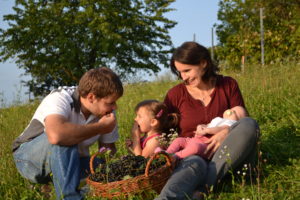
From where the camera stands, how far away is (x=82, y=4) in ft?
81.3

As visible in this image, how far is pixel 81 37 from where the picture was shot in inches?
983

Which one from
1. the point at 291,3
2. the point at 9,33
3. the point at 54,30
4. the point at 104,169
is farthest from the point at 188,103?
the point at 9,33

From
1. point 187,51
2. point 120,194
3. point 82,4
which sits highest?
point 82,4

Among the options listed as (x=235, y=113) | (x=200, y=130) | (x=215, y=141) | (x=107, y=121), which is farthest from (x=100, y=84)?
(x=235, y=113)

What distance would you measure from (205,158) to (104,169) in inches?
39.2

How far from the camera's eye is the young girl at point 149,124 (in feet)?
13.2

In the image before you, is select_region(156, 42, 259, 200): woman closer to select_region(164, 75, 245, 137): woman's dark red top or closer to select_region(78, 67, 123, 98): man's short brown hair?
select_region(164, 75, 245, 137): woman's dark red top

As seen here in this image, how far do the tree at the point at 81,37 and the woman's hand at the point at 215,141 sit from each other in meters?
20.5

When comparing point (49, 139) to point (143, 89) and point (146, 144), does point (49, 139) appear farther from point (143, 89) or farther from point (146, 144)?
point (143, 89)

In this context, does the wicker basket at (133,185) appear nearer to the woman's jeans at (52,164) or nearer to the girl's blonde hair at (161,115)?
the woman's jeans at (52,164)

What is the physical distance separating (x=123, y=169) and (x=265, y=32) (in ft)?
51.6

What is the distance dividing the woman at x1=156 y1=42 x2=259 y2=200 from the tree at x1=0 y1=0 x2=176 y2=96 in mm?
19852

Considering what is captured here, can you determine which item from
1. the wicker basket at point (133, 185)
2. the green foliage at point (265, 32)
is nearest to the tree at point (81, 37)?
the green foliage at point (265, 32)

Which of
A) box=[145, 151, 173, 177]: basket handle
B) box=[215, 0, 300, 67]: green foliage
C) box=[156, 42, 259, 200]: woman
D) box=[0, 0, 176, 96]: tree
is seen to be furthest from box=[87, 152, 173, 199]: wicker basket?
box=[0, 0, 176, 96]: tree
